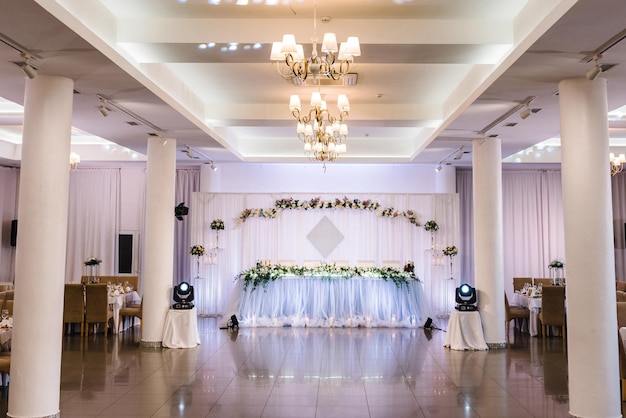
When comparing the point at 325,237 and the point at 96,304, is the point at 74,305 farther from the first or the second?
the point at 325,237

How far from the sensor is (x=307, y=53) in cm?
643

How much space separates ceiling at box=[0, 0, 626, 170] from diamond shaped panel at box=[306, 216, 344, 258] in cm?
453

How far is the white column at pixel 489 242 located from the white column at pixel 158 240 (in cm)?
519

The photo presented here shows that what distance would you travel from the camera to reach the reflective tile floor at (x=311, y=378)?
576 centimetres

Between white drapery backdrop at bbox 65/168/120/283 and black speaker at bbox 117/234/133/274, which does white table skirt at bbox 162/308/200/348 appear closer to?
black speaker at bbox 117/234/133/274

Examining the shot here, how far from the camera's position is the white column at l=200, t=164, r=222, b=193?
14.3 metres

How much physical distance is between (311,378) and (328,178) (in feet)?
26.4

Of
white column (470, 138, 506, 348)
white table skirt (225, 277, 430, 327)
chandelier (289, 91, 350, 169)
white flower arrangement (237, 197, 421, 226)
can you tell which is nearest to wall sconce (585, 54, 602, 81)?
chandelier (289, 91, 350, 169)

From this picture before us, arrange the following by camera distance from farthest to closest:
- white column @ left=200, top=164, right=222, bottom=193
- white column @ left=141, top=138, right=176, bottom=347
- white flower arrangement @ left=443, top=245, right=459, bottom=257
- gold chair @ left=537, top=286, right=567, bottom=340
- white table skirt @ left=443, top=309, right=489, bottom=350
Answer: white column @ left=200, top=164, right=222, bottom=193 < white flower arrangement @ left=443, top=245, right=459, bottom=257 < gold chair @ left=537, top=286, right=567, bottom=340 < white column @ left=141, top=138, right=176, bottom=347 < white table skirt @ left=443, top=309, right=489, bottom=350

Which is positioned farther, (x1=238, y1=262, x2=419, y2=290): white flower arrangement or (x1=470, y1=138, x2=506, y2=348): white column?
(x1=238, y1=262, x2=419, y2=290): white flower arrangement

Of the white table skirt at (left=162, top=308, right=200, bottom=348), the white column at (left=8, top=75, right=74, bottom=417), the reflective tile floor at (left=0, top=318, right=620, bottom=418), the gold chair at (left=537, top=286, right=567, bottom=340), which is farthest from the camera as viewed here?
the gold chair at (left=537, top=286, right=567, bottom=340)

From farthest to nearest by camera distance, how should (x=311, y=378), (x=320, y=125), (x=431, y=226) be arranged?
(x=431, y=226)
(x=320, y=125)
(x=311, y=378)

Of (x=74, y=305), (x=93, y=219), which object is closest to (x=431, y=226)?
(x=74, y=305)

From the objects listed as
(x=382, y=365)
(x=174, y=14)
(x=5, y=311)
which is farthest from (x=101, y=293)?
(x=174, y=14)
